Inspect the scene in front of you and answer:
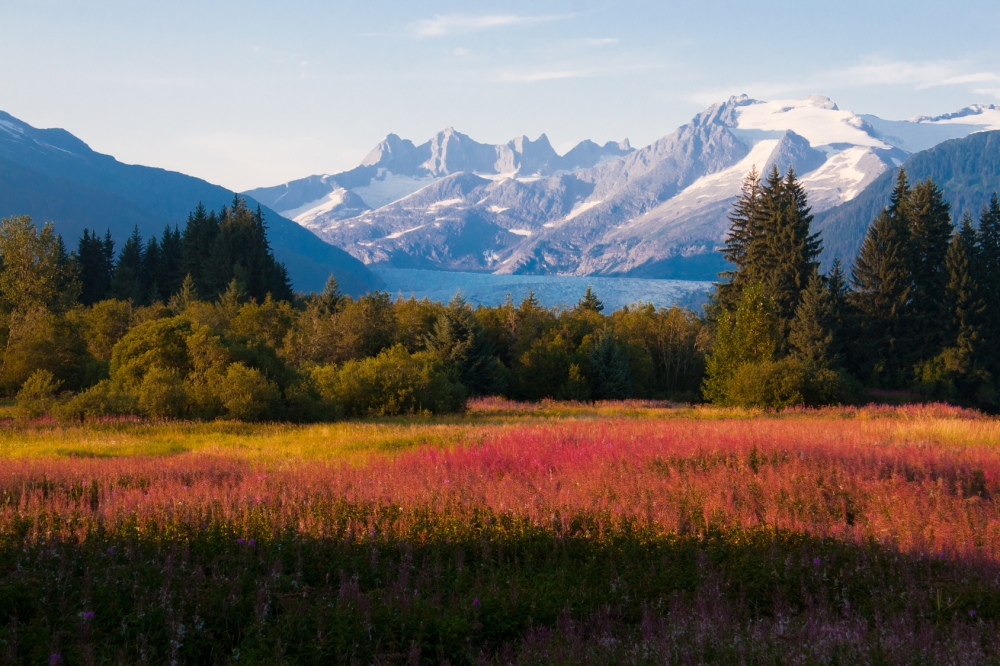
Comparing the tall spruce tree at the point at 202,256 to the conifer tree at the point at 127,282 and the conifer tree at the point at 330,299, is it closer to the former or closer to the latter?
the conifer tree at the point at 127,282

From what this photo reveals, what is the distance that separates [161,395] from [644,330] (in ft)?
168

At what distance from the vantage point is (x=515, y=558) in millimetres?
8047

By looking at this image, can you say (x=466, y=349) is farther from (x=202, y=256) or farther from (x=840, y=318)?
(x=202, y=256)

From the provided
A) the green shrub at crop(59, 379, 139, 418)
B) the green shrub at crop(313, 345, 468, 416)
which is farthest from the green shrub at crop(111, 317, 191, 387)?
the green shrub at crop(313, 345, 468, 416)

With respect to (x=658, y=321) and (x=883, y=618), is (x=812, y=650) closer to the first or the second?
(x=883, y=618)

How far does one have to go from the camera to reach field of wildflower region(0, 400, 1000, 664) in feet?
19.0

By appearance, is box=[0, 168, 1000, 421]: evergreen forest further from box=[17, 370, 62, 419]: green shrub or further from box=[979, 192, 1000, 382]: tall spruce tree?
box=[17, 370, 62, 419]: green shrub

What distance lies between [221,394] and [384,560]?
748 inches

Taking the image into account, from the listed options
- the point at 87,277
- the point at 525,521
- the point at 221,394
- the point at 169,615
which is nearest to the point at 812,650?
the point at 525,521

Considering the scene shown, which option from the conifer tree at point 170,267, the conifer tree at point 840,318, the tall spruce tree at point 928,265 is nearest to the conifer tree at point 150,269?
the conifer tree at point 170,267

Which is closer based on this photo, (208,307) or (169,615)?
(169,615)

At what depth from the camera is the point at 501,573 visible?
25.1 feet

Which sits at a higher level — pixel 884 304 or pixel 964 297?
pixel 964 297

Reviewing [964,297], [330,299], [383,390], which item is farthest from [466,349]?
[964,297]
